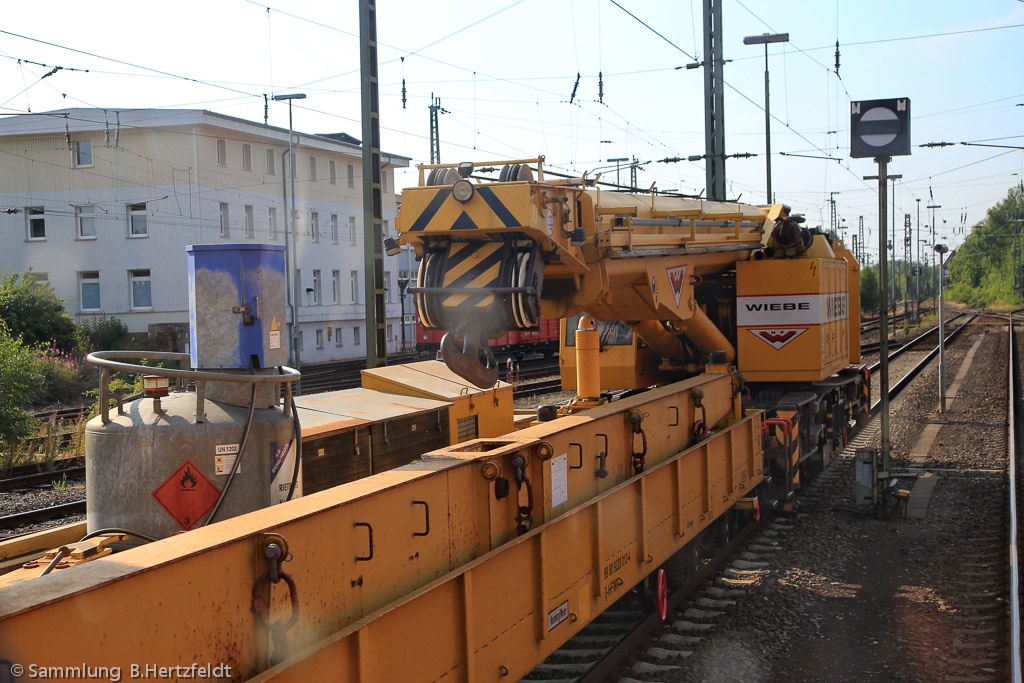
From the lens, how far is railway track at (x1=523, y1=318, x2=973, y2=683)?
6469 millimetres

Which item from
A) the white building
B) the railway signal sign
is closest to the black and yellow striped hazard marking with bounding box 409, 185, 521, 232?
the railway signal sign

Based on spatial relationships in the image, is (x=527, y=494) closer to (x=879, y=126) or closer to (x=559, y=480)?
(x=559, y=480)

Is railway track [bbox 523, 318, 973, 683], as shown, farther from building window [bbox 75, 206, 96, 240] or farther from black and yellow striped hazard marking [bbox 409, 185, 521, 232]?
building window [bbox 75, 206, 96, 240]

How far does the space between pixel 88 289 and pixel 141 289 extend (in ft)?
8.67

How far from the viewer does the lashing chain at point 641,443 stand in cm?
663

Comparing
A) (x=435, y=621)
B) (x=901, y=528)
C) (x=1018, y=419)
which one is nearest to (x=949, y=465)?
(x=901, y=528)

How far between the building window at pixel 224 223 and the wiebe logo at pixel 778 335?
2938 cm

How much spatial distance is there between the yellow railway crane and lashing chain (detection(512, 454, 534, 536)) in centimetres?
1

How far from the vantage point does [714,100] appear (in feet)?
60.3

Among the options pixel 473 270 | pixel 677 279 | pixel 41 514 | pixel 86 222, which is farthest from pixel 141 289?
pixel 473 270

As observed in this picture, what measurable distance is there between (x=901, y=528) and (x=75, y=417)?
1610 cm

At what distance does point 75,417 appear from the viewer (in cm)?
1877

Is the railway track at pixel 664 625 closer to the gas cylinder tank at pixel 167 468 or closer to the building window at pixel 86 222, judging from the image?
the gas cylinder tank at pixel 167 468

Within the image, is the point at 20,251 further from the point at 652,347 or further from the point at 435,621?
the point at 435,621
